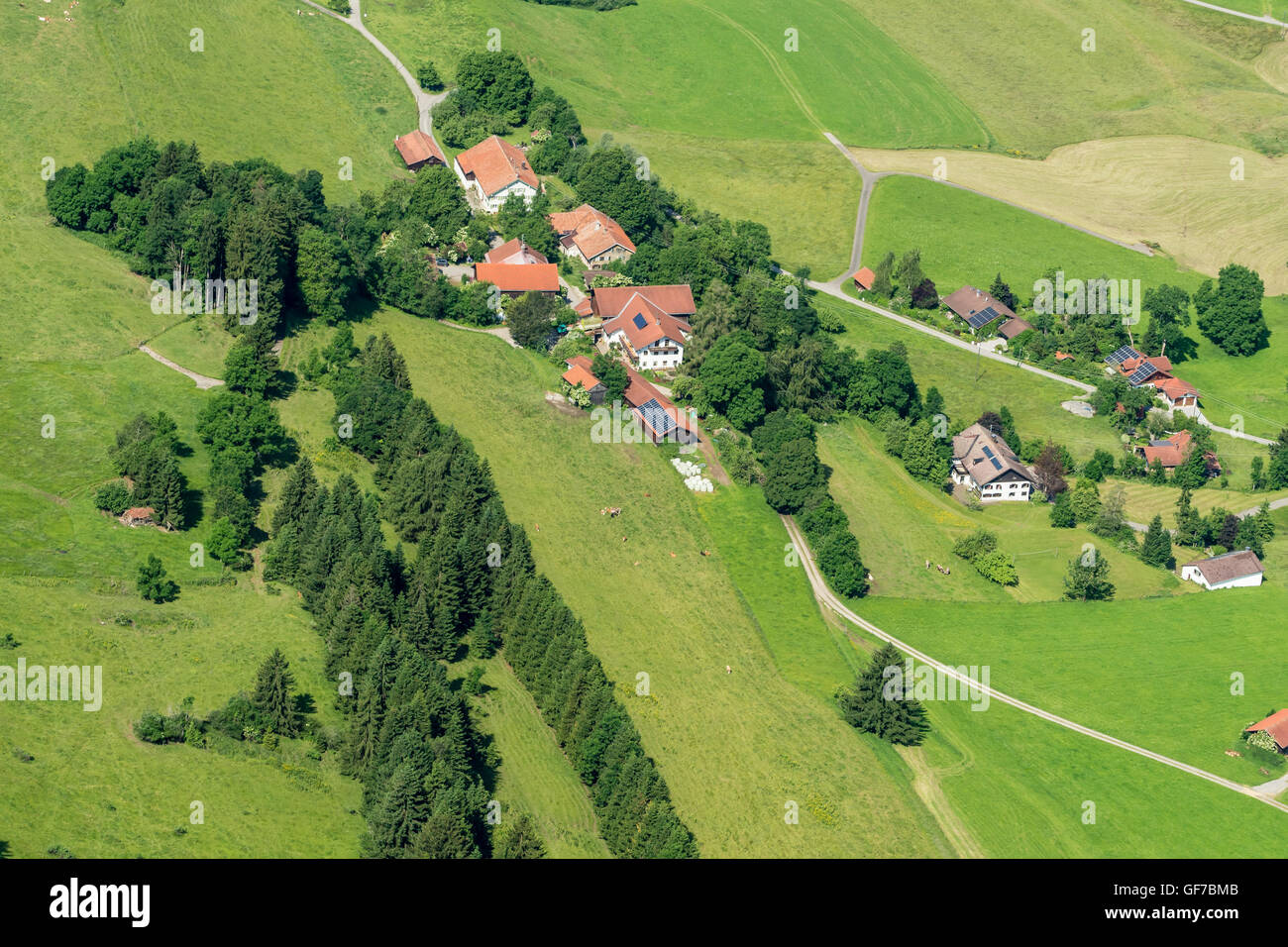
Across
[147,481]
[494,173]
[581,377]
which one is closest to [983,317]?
[581,377]

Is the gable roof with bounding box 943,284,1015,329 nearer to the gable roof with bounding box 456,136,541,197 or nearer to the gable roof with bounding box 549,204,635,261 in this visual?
the gable roof with bounding box 549,204,635,261

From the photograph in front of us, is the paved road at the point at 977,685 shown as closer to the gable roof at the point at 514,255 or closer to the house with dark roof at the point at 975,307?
the gable roof at the point at 514,255

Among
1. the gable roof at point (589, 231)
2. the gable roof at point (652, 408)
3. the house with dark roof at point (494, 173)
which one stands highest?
the house with dark roof at point (494, 173)

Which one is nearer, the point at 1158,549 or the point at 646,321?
the point at 1158,549

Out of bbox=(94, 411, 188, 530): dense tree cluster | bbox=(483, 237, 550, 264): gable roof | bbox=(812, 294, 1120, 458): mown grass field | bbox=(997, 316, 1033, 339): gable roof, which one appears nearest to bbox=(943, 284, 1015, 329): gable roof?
bbox=(997, 316, 1033, 339): gable roof

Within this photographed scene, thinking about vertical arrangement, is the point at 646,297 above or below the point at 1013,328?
above

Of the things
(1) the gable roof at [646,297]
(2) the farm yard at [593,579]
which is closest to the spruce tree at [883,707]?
(2) the farm yard at [593,579]

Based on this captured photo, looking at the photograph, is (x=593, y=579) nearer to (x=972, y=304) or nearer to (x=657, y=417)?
(x=657, y=417)
